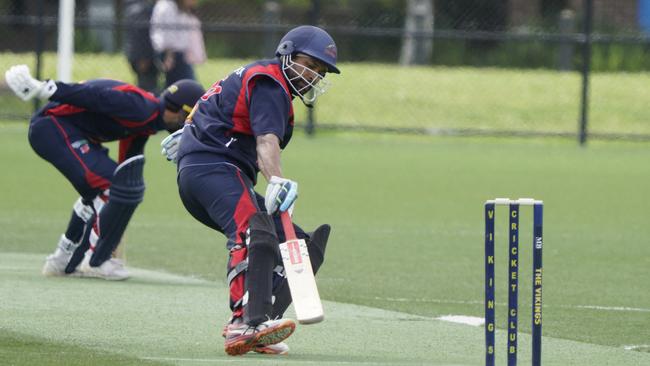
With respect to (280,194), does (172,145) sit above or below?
above

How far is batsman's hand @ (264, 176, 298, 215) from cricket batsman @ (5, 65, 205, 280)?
9.48 ft

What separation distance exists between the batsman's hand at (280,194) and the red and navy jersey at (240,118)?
0.28m

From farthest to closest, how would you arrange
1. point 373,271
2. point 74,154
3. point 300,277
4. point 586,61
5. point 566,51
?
point 566,51
point 586,61
point 373,271
point 74,154
point 300,277

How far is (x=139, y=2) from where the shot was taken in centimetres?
2272

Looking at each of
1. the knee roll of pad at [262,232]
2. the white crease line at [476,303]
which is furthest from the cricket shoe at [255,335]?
the white crease line at [476,303]

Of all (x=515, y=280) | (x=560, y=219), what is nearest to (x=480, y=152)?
(x=560, y=219)

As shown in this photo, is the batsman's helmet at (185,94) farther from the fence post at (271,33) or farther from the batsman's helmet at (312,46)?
the fence post at (271,33)

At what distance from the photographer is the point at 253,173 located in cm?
750

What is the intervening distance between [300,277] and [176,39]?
14.5m

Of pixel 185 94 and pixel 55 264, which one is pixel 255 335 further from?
pixel 55 264

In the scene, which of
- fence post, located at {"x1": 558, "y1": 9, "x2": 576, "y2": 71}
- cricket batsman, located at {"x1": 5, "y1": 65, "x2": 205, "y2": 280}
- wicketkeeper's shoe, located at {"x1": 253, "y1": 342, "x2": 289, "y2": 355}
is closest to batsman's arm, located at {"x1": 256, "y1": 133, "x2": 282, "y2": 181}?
wicketkeeper's shoe, located at {"x1": 253, "y1": 342, "x2": 289, "y2": 355}

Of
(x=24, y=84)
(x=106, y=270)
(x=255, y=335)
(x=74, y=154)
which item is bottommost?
(x=106, y=270)

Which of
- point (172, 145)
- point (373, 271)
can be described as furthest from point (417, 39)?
point (172, 145)

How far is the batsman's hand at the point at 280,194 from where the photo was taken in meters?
6.85
